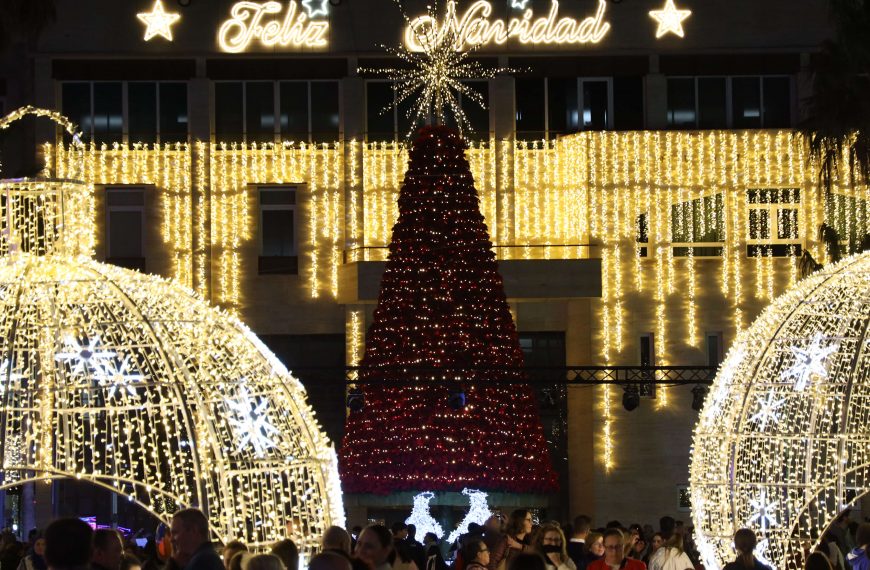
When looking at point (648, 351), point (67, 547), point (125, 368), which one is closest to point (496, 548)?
point (125, 368)

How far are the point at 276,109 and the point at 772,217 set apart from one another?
31.6 feet

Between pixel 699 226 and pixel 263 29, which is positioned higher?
pixel 263 29

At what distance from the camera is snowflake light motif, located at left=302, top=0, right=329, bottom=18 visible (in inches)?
1366

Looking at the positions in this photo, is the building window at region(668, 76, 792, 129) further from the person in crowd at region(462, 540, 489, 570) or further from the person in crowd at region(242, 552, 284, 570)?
the person in crowd at region(242, 552, 284, 570)

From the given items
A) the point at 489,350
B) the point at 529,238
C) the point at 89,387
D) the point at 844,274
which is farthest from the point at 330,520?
the point at 529,238

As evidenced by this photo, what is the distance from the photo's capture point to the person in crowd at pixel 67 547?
25.9 feet

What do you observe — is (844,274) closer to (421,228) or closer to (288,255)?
(421,228)

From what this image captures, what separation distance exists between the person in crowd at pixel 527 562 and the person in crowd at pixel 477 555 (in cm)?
383

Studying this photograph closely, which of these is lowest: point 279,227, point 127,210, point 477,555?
point 477,555

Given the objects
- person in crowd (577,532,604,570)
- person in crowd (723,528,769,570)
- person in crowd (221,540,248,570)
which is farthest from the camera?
person in crowd (577,532,604,570)

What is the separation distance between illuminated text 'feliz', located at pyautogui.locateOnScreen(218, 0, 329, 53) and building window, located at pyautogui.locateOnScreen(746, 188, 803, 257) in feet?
29.2

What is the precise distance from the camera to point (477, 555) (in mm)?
12836

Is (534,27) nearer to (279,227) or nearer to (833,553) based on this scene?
(279,227)

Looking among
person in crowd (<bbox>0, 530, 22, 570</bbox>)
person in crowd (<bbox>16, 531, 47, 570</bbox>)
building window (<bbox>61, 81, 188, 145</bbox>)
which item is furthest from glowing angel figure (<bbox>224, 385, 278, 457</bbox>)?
building window (<bbox>61, 81, 188, 145</bbox>)
